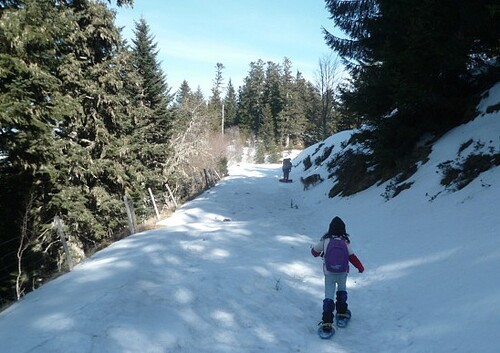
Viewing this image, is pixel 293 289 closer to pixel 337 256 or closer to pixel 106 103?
pixel 337 256

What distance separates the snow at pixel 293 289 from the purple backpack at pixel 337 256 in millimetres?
803

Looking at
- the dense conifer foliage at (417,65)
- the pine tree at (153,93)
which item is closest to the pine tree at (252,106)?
the pine tree at (153,93)

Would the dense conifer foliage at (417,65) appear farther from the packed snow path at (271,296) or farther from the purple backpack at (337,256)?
the purple backpack at (337,256)

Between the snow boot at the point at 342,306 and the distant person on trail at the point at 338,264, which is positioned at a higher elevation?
the distant person on trail at the point at 338,264

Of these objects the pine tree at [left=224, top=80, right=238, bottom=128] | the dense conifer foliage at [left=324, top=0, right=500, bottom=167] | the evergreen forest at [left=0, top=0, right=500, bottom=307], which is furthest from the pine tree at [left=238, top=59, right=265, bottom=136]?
the dense conifer foliage at [left=324, top=0, right=500, bottom=167]

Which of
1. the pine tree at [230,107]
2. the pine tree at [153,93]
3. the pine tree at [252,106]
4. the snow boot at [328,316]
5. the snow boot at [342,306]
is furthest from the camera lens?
the pine tree at [230,107]

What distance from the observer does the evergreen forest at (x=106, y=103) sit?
9.41m

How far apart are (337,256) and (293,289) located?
5.21 ft

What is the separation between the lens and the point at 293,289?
7090 mm

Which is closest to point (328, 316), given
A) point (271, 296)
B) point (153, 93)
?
point (271, 296)

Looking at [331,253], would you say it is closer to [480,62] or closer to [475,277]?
[475,277]

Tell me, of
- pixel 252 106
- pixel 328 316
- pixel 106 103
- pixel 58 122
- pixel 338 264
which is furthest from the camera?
pixel 252 106

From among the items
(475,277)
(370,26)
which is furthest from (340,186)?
(475,277)

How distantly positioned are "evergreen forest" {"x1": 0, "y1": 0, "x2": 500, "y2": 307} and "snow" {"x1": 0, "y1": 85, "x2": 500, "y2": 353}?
147 centimetres
